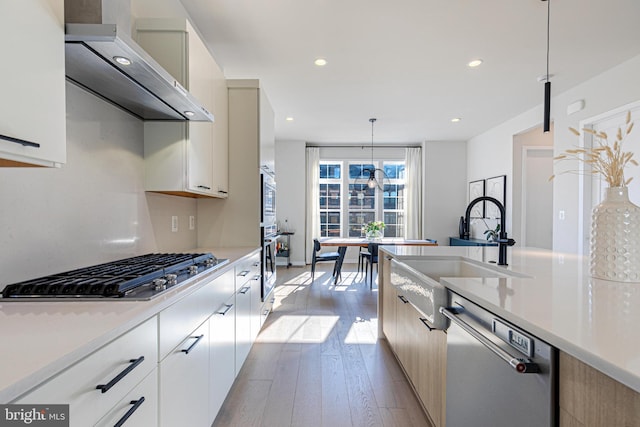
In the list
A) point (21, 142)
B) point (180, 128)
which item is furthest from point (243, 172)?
point (21, 142)

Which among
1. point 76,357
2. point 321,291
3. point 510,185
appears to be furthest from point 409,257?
point 510,185

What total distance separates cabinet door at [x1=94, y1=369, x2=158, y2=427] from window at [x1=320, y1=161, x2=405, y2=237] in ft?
20.5

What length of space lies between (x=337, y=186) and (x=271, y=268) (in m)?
4.22

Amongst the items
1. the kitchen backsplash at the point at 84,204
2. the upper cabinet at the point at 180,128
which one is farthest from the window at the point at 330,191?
the kitchen backsplash at the point at 84,204

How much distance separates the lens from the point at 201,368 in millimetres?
1383

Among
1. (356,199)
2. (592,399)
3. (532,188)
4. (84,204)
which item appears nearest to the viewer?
(592,399)

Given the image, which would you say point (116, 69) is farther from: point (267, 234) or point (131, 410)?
point (267, 234)

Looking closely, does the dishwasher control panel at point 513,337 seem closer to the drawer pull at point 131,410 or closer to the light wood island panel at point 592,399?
the light wood island panel at point 592,399

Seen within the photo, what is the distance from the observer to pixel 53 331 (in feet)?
2.42

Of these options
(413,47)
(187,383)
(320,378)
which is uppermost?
(413,47)

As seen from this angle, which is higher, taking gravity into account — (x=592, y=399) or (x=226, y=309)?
(x=592, y=399)

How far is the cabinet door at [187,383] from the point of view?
1.06 metres

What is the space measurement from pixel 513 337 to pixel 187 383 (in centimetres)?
117

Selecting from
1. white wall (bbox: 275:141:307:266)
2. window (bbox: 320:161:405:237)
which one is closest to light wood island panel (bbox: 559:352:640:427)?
white wall (bbox: 275:141:307:266)
